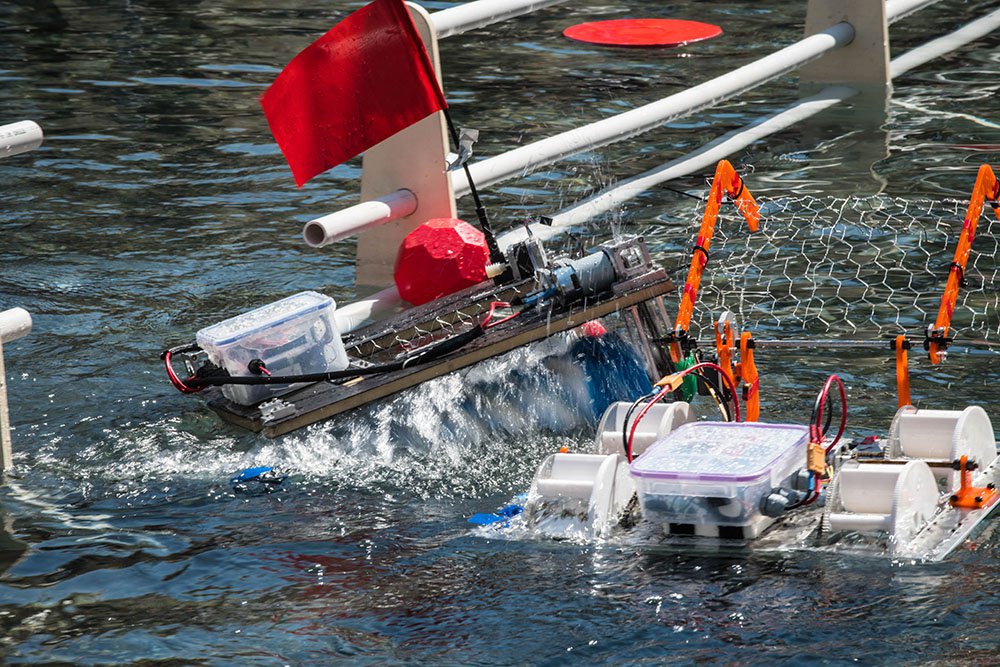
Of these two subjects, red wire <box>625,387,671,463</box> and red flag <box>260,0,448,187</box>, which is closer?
red wire <box>625,387,671,463</box>

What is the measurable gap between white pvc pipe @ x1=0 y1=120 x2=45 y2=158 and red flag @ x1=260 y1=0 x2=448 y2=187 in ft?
4.71

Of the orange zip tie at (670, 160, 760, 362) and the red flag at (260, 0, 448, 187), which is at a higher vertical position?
the red flag at (260, 0, 448, 187)

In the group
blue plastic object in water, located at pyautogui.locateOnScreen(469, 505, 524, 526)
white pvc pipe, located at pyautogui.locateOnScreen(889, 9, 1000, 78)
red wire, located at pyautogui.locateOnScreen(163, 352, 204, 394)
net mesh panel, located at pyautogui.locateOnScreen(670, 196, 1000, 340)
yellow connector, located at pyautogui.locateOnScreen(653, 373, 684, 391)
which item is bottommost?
white pvc pipe, located at pyautogui.locateOnScreen(889, 9, 1000, 78)

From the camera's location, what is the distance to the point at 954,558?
518cm

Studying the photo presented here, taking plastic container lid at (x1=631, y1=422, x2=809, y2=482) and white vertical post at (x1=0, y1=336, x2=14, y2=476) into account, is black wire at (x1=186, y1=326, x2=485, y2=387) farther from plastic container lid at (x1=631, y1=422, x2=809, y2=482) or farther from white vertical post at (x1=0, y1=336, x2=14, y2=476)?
plastic container lid at (x1=631, y1=422, x2=809, y2=482)

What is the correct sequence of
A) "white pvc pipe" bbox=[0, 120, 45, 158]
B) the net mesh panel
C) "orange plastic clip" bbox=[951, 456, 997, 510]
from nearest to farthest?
1. "orange plastic clip" bbox=[951, 456, 997, 510]
2. "white pvc pipe" bbox=[0, 120, 45, 158]
3. the net mesh panel

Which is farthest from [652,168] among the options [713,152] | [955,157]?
[955,157]

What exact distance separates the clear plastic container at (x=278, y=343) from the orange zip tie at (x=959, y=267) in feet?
8.47

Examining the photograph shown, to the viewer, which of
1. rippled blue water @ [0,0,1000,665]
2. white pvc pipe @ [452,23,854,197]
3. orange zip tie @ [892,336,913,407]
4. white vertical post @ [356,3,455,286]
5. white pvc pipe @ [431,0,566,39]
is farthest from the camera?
white pvc pipe @ [452,23,854,197]

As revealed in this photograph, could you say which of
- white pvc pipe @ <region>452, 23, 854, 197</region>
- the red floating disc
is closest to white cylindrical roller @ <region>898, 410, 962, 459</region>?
white pvc pipe @ <region>452, 23, 854, 197</region>

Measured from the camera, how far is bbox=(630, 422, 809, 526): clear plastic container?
17.2ft

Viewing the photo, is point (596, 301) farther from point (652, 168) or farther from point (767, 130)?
point (767, 130)

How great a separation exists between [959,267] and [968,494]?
120 cm

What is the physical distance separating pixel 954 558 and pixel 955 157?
6688 mm
